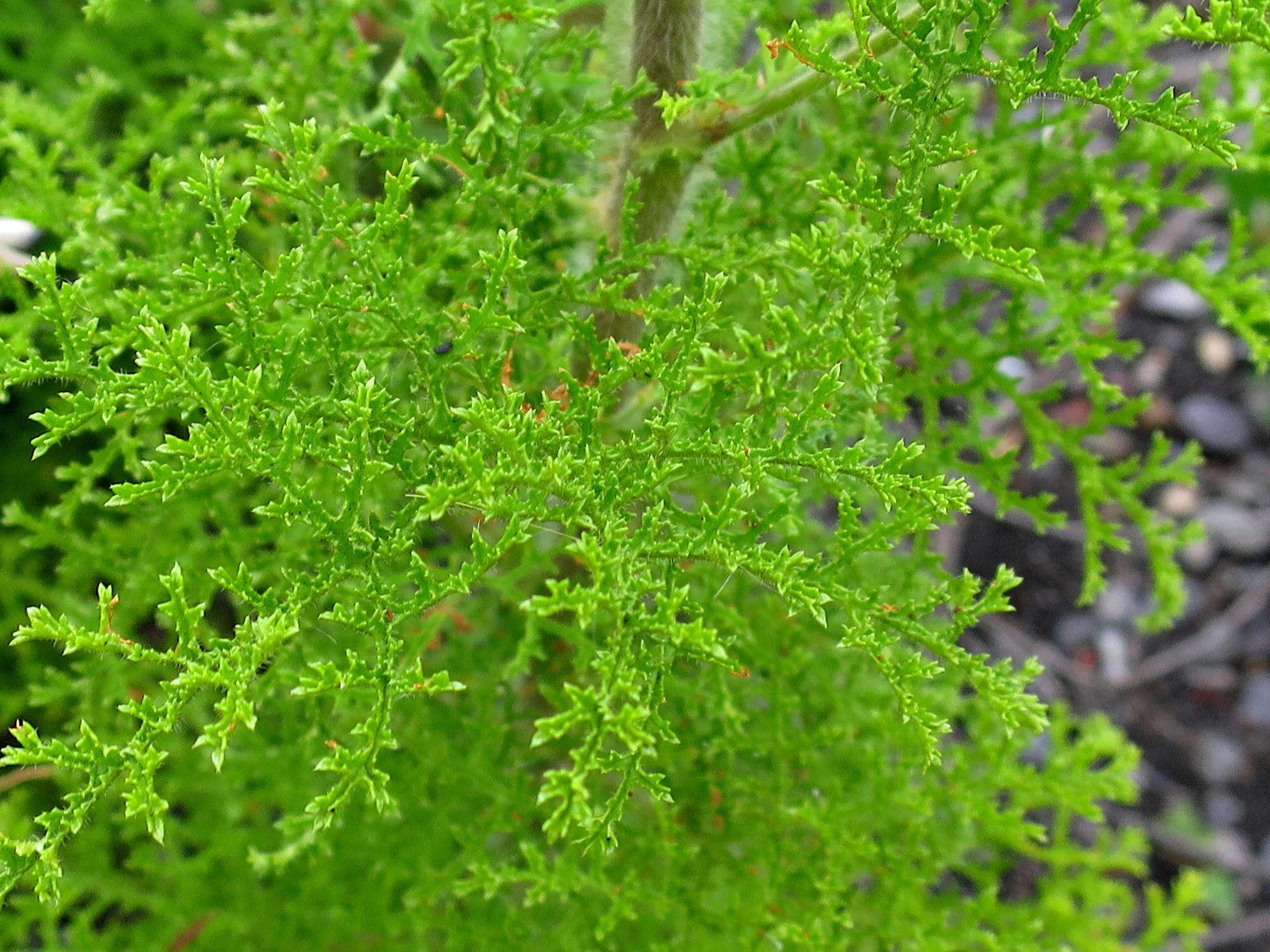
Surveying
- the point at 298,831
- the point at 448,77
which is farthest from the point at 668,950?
the point at 448,77

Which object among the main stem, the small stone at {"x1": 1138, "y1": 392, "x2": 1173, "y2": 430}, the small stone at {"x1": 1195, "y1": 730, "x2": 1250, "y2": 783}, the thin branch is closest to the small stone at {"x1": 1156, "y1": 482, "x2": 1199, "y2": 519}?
the small stone at {"x1": 1138, "y1": 392, "x2": 1173, "y2": 430}

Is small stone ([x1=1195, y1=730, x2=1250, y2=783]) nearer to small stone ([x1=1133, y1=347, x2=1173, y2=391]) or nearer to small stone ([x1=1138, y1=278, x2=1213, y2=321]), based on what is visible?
small stone ([x1=1133, y1=347, x2=1173, y2=391])

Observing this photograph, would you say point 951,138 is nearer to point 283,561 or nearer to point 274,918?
point 283,561

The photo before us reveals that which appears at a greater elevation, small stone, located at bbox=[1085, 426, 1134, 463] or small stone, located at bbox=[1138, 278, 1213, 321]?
small stone, located at bbox=[1138, 278, 1213, 321]

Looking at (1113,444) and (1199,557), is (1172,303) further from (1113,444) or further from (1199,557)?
(1199,557)

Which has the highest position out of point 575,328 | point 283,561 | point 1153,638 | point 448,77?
point 448,77

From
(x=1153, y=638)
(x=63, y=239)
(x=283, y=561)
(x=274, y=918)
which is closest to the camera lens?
(x=283, y=561)

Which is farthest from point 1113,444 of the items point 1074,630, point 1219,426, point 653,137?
point 653,137
